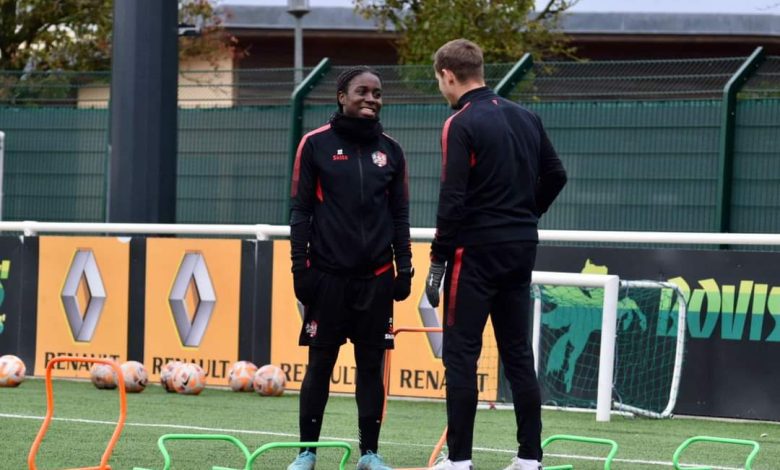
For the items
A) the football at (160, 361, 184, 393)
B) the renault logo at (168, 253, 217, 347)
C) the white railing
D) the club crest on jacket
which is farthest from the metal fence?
the club crest on jacket

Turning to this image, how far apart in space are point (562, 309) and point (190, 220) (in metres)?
5.78

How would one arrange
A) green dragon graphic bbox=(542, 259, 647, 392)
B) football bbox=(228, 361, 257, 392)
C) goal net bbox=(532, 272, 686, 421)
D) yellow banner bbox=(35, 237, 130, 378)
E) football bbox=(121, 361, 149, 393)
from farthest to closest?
yellow banner bbox=(35, 237, 130, 378), football bbox=(228, 361, 257, 392), football bbox=(121, 361, 149, 393), green dragon graphic bbox=(542, 259, 647, 392), goal net bbox=(532, 272, 686, 421)

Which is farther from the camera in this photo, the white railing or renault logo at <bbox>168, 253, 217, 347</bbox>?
renault logo at <bbox>168, 253, 217, 347</bbox>

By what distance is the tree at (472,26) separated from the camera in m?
22.1

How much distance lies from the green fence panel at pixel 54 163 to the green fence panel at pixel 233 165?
0.97 meters

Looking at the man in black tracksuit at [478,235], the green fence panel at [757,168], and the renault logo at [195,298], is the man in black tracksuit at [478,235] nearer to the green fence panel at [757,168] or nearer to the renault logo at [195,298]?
the renault logo at [195,298]

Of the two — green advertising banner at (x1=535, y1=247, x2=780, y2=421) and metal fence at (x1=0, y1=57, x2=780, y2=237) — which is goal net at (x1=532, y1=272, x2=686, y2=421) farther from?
metal fence at (x1=0, y1=57, x2=780, y2=237)

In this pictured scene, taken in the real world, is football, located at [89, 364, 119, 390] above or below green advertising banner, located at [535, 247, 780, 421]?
below

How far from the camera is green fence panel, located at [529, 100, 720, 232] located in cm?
1313

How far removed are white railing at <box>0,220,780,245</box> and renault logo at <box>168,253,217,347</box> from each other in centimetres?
28

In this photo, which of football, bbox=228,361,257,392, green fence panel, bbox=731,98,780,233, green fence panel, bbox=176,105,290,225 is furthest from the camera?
green fence panel, bbox=176,105,290,225

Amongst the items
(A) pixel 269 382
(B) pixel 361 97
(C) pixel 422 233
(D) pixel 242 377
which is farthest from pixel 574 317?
(B) pixel 361 97

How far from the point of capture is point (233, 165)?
1556cm

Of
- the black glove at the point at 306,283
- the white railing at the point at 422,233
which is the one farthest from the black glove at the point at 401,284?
the white railing at the point at 422,233
